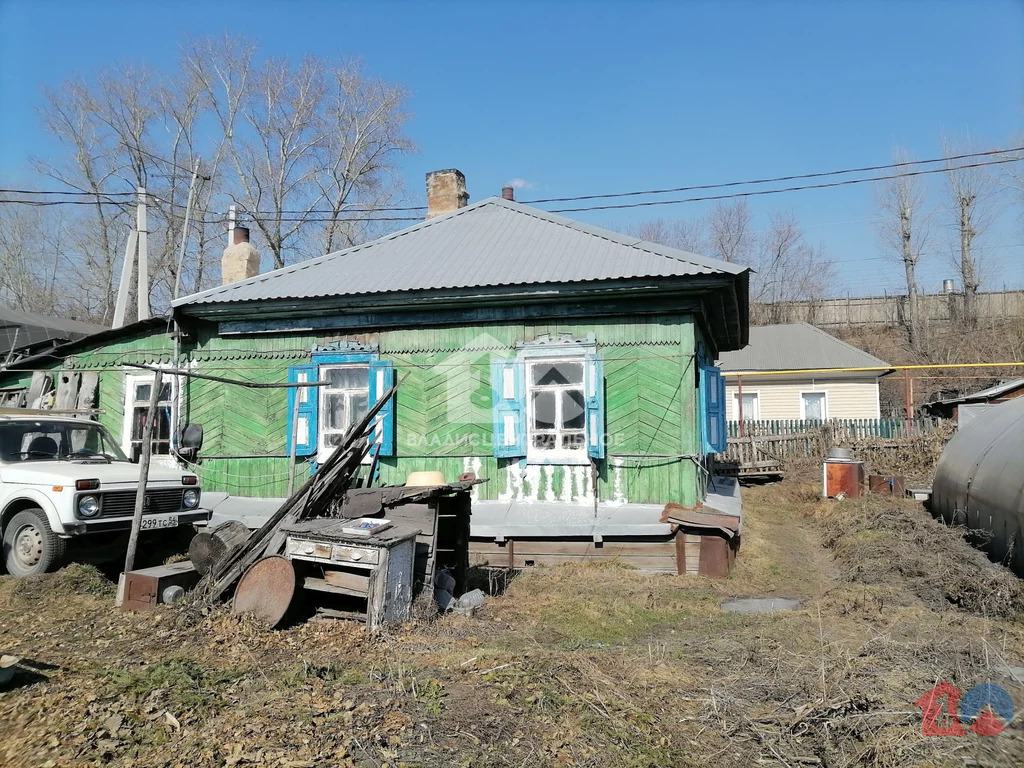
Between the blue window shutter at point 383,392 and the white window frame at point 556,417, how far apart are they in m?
2.14

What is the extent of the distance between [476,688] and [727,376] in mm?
24843

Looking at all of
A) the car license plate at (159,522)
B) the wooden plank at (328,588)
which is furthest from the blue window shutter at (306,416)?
the wooden plank at (328,588)

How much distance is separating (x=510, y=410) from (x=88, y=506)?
5365 mm

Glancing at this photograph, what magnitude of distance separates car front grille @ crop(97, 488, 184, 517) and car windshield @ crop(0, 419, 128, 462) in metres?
1.14

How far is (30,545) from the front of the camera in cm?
775

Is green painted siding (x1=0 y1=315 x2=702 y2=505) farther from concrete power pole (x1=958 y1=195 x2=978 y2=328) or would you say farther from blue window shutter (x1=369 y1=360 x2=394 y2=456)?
concrete power pole (x1=958 y1=195 x2=978 y2=328)

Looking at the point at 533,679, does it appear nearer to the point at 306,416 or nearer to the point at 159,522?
the point at 159,522

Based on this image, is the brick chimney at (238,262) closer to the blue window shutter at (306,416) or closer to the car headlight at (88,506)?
the blue window shutter at (306,416)

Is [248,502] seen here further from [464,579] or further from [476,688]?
[476,688]

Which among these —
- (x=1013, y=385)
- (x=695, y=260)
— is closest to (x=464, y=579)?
(x=695, y=260)

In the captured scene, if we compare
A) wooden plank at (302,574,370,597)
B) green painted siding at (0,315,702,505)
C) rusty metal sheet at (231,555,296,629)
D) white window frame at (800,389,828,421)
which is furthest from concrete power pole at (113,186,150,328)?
white window frame at (800,389,828,421)

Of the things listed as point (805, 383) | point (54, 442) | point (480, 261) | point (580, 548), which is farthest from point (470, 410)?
point (805, 383)

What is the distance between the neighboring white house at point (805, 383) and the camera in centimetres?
2677

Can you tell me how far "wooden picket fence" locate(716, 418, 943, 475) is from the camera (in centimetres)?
1873
